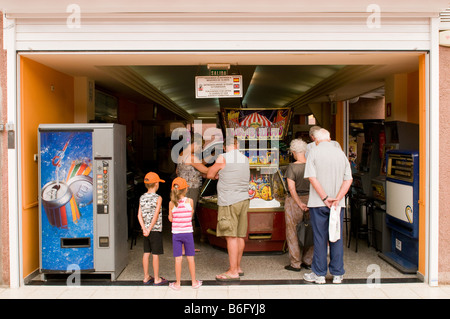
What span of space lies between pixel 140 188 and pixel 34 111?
2810 mm

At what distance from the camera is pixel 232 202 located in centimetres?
424

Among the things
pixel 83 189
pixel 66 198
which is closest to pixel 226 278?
pixel 83 189

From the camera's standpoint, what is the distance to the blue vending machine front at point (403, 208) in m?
4.37

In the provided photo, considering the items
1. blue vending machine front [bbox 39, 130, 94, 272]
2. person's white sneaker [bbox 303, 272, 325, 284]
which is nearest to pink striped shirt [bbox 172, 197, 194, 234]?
blue vending machine front [bbox 39, 130, 94, 272]

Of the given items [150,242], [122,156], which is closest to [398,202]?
[150,242]

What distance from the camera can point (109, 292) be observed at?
156 inches

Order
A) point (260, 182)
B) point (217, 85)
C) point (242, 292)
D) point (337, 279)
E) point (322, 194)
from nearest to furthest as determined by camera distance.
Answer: point (242, 292) < point (322, 194) < point (337, 279) < point (217, 85) < point (260, 182)

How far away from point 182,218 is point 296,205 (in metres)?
1.49

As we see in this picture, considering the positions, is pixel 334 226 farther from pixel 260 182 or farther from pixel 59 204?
pixel 59 204

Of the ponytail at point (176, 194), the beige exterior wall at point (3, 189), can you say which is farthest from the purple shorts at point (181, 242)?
the beige exterior wall at point (3, 189)

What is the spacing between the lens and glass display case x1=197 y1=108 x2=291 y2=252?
5.10 m

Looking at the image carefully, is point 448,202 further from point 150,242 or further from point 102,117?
point 102,117

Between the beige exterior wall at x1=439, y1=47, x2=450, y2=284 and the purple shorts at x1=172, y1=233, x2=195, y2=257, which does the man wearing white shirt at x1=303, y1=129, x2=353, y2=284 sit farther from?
the purple shorts at x1=172, y1=233, x2=195, y2=257

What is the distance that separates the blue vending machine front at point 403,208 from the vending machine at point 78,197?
11.3 feet
